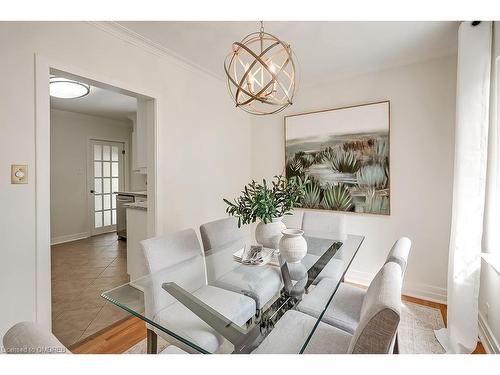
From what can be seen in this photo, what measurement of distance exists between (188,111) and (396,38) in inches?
79.4

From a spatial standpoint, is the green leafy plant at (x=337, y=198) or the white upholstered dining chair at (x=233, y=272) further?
the green leafy plant at (x=337, y=198)

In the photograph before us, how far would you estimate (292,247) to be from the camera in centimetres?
158

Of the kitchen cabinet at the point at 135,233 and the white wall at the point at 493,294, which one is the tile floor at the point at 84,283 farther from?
the white wall at the point at 493,294

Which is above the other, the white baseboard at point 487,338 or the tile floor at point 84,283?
the white baseboard at point 487,338

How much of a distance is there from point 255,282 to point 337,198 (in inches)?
76.2

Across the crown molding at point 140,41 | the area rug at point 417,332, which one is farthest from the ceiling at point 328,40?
the area rug at point 417,332

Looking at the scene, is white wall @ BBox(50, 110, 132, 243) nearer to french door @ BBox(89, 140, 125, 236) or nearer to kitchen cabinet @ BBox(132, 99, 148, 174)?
french door @ BBox(89, 140, 125, 236)

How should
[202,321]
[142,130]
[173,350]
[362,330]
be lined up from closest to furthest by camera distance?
1. [362,330]
2. [202,321]
3. [173,350]
4. [142,130]

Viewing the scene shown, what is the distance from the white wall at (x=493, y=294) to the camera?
1.67m

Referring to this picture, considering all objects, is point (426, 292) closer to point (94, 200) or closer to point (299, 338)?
point (299, 338)

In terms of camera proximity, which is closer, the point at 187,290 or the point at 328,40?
the point at 187,290

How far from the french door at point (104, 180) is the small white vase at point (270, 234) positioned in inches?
180

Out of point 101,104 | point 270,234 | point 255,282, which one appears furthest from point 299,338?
point 101,104
